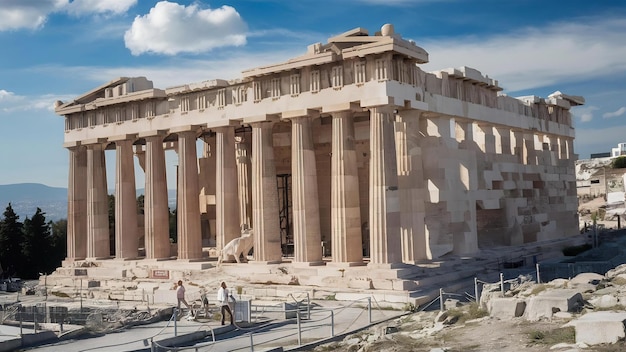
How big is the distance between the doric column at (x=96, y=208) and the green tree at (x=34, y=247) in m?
17.3

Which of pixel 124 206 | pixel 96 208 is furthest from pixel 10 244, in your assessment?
pixel 124 206

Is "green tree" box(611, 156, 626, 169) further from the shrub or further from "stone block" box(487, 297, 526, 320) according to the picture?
"stone block" box(487, 297, 526, 320)

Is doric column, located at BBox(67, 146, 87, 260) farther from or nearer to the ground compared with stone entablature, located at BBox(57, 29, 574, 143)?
nearer to the ground

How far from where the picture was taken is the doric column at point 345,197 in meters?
30.1

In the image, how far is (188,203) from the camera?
1442 inches

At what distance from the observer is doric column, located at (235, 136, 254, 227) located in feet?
134

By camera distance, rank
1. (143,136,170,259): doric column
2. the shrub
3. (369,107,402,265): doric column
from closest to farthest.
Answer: (369,107,402,265): doric column < (143,136,170,259): doric column < the shrub

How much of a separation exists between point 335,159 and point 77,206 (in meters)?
18.9

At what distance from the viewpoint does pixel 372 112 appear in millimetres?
29406

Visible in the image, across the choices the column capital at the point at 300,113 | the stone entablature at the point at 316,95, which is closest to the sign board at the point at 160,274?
the stone entablature at the point at 316,95

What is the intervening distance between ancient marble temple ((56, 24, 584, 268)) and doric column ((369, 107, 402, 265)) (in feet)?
0.18

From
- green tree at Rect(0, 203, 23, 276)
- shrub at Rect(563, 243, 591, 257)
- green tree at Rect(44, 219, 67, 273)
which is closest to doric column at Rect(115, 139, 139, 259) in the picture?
green tree at Rect(0, 203, 23, 276)

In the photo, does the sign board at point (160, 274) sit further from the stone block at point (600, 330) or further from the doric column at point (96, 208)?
the stone block at point (600, 330)

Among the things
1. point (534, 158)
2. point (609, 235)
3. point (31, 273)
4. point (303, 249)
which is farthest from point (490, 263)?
point (31, 273)
